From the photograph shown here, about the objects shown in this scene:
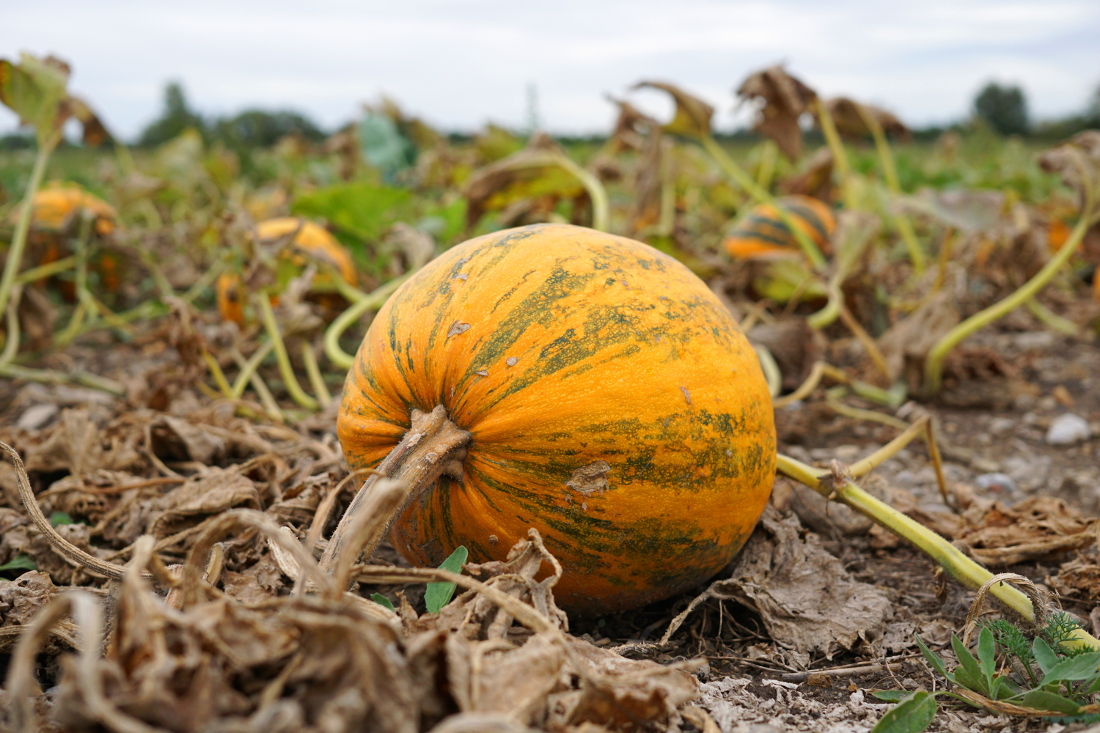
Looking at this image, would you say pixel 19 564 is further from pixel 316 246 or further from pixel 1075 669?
pixel 316 246

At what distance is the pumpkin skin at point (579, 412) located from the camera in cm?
154

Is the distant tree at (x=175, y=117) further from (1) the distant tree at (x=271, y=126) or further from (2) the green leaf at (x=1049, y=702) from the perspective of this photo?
(2) the green leaf at (x=1049, y=702)

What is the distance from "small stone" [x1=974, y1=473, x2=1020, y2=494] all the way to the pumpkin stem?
6.56 feet

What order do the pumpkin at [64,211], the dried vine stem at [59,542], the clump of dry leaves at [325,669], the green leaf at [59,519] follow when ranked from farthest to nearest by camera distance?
1. the pumpkin at [64,211]
2. the green leaf at [59,519]
3. the dried vine stem at [59,542]
4. the clump of dry leaves at [325,669]

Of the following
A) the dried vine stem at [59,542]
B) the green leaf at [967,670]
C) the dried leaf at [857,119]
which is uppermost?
the dried leaf at [857,119]

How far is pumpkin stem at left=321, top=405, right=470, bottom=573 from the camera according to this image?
145 cm

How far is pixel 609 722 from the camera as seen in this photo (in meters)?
1.19

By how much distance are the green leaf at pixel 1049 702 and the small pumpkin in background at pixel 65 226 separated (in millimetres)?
→ 4379

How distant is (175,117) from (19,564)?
415 inches

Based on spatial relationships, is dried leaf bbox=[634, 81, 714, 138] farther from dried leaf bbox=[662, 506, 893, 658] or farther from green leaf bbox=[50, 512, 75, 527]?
green leaf bbox=[50, 512, 75, 527]

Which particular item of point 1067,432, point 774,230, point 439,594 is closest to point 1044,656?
point 439,594

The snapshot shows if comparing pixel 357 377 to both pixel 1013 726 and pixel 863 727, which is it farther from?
pixel 1013 726

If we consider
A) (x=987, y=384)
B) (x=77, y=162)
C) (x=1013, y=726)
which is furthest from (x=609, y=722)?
(x=77, y=162)

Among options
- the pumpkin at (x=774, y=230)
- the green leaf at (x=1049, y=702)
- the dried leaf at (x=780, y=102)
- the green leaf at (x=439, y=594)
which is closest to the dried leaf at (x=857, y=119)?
the pumpkin at (x=774, y=230)
